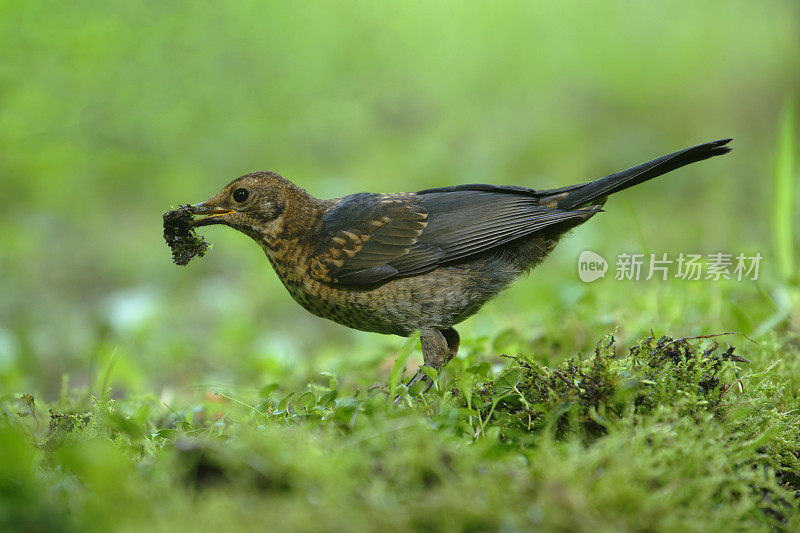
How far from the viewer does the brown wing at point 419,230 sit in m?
3.90

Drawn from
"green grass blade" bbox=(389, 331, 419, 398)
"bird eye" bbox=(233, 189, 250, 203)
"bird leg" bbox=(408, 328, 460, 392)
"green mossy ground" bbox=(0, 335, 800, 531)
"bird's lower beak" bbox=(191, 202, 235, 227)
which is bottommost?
"green mossy ground" bbox=(0, 335, 800, 531)

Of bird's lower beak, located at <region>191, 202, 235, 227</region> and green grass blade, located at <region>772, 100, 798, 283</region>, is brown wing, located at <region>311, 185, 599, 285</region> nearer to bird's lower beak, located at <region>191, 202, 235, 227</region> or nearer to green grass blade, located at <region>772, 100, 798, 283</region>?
bird's lower beak, located at <region>191, 202, 235, 227</region>

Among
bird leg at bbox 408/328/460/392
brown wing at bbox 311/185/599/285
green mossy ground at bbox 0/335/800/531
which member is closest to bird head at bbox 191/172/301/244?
brown wing at bbox 311/185/599/285

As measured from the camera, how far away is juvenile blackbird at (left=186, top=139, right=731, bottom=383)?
155 inches

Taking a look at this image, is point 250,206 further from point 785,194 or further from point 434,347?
point 785,194

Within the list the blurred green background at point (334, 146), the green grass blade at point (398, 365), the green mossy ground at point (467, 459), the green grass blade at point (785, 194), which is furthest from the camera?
the blurred green background at point (334, 146)

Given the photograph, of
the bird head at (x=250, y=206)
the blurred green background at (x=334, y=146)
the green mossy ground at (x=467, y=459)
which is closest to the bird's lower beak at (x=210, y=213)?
the bird head at (x=250, y=206)

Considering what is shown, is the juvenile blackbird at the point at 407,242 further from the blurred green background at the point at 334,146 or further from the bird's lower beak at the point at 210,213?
the blurred green background at the point at 334,146

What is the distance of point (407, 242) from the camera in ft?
13.1

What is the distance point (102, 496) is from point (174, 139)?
8.46m

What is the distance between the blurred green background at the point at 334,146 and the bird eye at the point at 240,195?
1194 millimetres

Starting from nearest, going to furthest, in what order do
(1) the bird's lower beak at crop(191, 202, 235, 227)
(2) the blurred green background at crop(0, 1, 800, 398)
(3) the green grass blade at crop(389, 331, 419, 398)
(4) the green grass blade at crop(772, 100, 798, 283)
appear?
1. (3) the green grass blade at crop(389, 331, 419, 398)
2. (1) the bird's lower beak at crop(191, 202, 235, 227)
3. (4) the green grass blade at crop(772, 100, 798, 283)
4. (2) the blurred green background at crop(0, 1, 800, 398)

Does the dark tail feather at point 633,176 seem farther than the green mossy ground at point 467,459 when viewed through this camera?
Yes

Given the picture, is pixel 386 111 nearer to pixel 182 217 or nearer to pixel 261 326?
pixel 261 326
